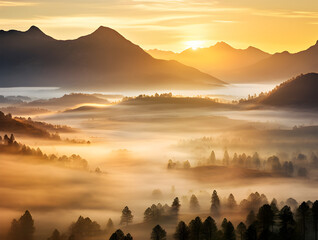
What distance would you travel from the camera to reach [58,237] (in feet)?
568

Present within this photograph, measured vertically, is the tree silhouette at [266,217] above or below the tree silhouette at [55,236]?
above

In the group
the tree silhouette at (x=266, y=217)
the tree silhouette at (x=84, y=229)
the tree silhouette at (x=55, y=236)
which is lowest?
the tree silhouette at (x=55, y=236)

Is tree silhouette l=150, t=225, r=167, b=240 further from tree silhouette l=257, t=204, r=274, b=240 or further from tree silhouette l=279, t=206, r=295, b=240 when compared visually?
tree silhouette l=279, t=206, r=295, b=240

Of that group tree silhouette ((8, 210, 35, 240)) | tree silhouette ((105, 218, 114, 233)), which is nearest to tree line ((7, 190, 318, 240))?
tree silhouette ((8, 210, 35, 240))

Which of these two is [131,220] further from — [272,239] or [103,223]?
[272,239]

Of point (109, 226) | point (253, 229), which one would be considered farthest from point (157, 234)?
point (109, 226)

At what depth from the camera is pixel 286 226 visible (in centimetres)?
15288

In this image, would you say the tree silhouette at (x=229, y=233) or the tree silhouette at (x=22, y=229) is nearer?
the tree silhouette at (x=229, y=233)

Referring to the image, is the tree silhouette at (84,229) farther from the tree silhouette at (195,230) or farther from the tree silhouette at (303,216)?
the tree silhouette at (303,216)

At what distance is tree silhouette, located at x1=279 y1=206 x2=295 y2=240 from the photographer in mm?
150625

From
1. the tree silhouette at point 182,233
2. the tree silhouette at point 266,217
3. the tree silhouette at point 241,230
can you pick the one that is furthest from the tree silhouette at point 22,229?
the tree silhouette at point 266,217

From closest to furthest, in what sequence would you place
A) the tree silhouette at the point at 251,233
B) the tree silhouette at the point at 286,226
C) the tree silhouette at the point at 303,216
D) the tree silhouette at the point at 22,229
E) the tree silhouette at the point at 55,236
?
the tree silhouette at the point at 251,233 → the tree silhouette at the point at 286,226 → the tree silhouette at the point at 303,216 → the tree silhouette at the point at 55,236 → the tree silhouette at the point at 22,229

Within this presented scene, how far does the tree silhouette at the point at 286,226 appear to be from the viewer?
5930 inches

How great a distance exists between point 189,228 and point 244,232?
1500 centimetres
